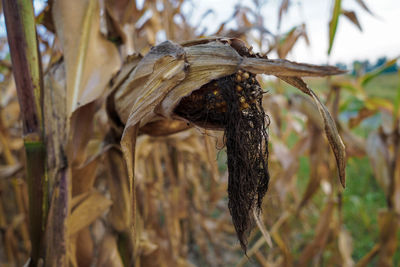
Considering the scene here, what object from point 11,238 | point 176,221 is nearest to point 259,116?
point 176,221

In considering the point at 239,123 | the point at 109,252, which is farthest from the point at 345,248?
the point at 239,123

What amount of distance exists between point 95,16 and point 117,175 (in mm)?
249

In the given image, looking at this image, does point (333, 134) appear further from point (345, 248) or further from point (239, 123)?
point (345, 248)

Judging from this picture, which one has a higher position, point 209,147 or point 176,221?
point 209,147

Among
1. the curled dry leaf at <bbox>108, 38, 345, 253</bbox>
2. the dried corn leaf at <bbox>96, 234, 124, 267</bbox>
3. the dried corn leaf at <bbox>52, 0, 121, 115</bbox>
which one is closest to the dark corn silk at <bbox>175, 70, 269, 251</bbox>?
the curled dry leaf at <bbox>108, 38, 345, 253</bbox>

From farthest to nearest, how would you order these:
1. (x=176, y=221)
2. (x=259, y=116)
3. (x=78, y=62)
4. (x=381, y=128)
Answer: (x=176, y=221) → (x=381, y=128) → (x=78, y=62) → (x=259, y=116)

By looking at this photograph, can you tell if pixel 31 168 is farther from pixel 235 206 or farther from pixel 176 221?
pixel 176 221

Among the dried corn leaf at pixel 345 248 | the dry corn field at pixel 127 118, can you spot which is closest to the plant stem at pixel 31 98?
the dry corn field at pixel 127 118

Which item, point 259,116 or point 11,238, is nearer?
point 259,116

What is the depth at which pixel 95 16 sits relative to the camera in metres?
0.45

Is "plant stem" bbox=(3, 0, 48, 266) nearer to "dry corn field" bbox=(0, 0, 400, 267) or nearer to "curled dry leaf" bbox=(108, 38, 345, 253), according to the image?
"dry corn field" bbox=(0, 0, 400, 267)

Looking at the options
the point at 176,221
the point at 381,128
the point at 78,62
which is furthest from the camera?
the point at 176,221

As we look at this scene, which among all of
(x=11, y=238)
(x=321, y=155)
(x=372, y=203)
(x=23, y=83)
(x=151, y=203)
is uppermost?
(x=23, y=83)

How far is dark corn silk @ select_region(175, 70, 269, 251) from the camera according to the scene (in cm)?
27
